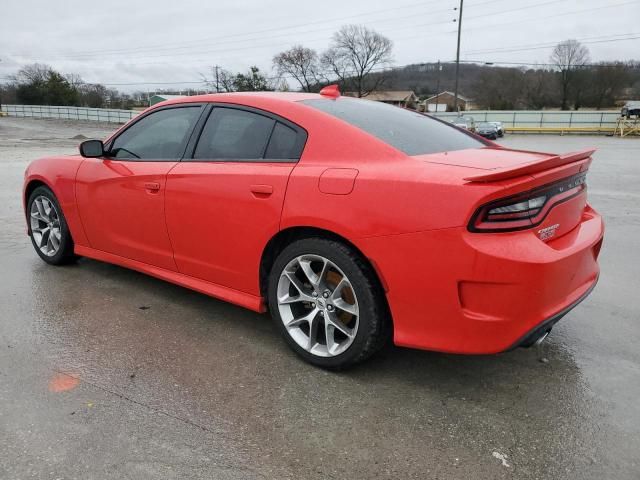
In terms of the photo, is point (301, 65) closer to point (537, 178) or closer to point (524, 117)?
point (524, 117)

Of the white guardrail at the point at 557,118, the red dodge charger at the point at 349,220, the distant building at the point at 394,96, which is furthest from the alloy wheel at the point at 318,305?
the distant building at the point at 394,96

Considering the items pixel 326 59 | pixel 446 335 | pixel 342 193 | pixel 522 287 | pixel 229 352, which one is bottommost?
pixel 229 352

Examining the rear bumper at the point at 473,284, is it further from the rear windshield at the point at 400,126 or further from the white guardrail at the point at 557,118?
the white guardrail at the point at 557,118

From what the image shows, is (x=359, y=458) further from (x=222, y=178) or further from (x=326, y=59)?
(x=326, y=59)

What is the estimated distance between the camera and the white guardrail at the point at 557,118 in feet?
141

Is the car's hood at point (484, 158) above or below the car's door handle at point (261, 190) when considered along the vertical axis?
above

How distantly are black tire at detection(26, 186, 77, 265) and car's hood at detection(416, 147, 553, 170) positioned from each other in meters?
3.33

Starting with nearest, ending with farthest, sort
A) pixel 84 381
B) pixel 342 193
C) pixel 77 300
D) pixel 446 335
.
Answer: pixel 446 335, pixel 342 193, pixel 84 381, pixel 77 300

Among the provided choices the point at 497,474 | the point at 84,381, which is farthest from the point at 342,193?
the point at 84,381

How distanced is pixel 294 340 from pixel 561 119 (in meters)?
47.7

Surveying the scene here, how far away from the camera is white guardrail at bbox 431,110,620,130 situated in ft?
141

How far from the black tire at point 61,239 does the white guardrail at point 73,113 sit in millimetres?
44230

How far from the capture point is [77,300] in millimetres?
3938

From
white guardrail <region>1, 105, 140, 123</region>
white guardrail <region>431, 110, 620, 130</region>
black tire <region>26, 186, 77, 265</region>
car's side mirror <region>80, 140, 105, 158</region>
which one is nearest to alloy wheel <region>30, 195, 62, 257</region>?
black tire <region>26, 186, 77, 265</region>
